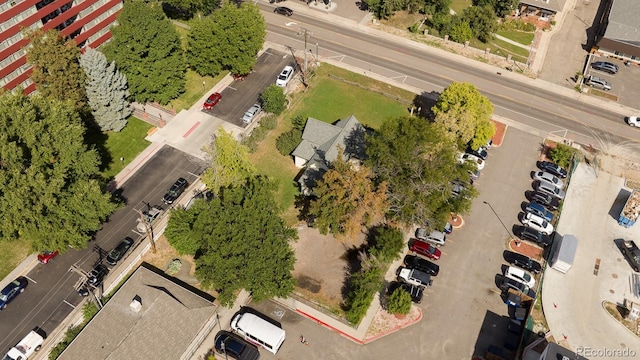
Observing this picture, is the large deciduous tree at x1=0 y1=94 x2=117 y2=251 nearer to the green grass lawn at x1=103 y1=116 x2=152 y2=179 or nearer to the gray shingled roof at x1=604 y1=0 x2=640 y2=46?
the green grass lawn at x1=103 y1=116 x2=152 y2=179

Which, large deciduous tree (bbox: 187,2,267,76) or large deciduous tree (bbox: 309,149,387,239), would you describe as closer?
large deciduous tree (bbox: 309,149,387,239)

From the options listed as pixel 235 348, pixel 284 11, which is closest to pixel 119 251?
pixel 235 348

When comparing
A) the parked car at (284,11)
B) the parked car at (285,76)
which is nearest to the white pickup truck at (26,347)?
the parked car at (285,76)

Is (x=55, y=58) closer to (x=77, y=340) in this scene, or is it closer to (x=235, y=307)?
(x=77, y=340)

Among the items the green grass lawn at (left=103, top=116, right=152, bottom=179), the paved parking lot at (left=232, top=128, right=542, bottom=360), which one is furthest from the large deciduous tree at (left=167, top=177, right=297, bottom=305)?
the green grass lawn at (left=103, top=116, right=152, bottom=179)

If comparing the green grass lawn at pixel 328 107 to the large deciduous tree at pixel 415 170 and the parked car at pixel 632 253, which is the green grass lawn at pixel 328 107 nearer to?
the large deciduous tree at pixel 415 170

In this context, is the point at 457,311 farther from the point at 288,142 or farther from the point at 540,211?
the point at 288,142
